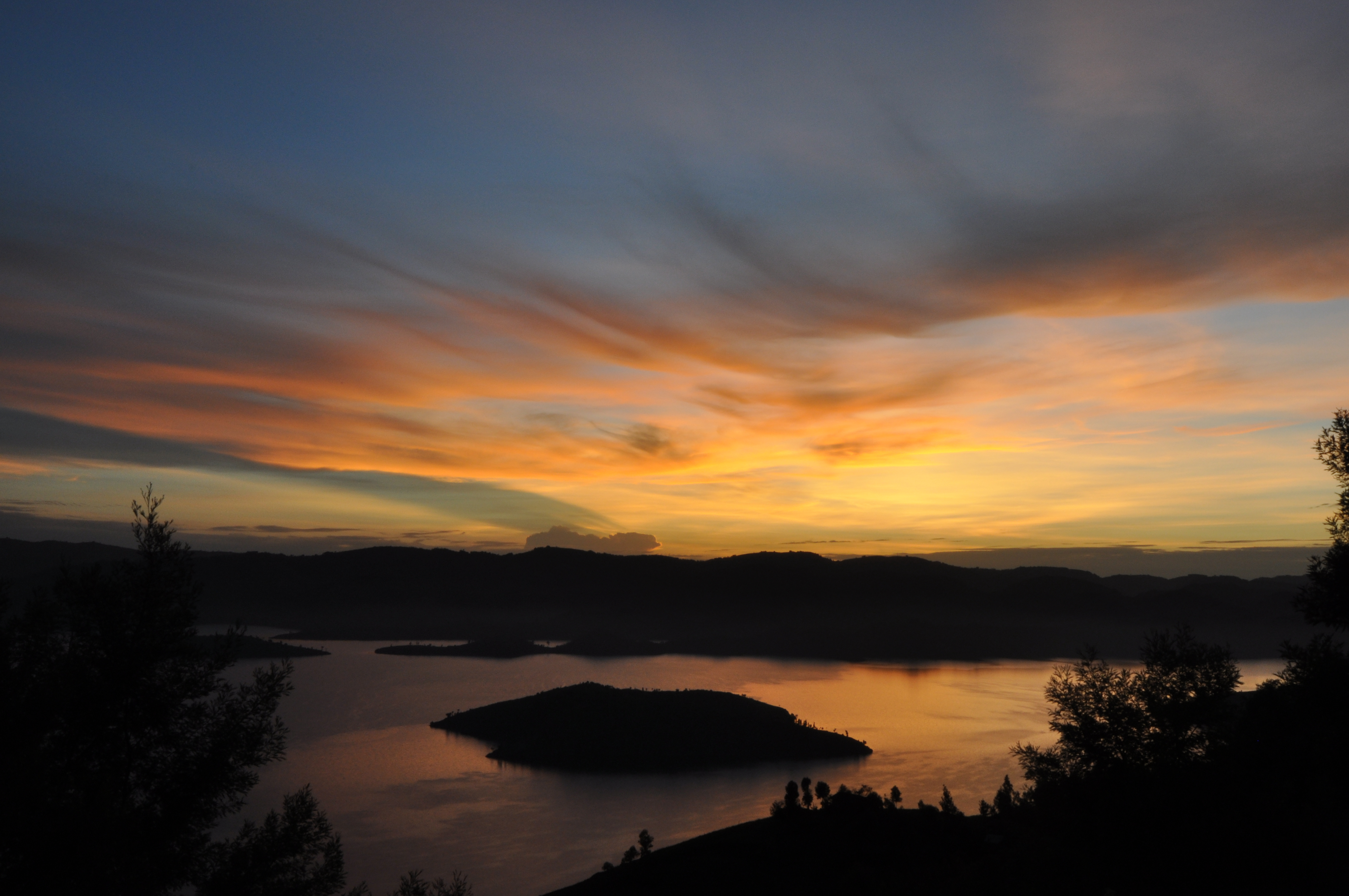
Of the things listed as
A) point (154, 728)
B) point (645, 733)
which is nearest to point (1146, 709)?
point (154, 728)

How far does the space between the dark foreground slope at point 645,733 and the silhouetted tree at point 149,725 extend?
155m

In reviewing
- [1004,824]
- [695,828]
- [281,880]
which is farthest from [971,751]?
[281,880]

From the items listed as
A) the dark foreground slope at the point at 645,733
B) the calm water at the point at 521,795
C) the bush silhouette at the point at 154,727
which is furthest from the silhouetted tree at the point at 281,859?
the dark foreground slope at the point at 645,733

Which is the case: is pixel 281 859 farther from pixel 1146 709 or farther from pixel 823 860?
pixel 823 860

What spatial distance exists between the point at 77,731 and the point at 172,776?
1761 millimetres

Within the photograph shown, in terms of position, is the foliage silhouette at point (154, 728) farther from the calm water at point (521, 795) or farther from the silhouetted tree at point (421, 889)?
the calm water at point (521, 795)

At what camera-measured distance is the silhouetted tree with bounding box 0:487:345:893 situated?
12.8 m

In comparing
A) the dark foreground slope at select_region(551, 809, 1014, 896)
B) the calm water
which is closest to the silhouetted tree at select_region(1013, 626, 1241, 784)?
the dark foreground slope at select_region(551, 809, 1014, 896)

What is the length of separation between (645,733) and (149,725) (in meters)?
163

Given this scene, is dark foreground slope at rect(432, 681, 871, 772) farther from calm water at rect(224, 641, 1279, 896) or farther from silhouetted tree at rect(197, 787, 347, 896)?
silhouetted tree at rect(197, 787, 347, 896)

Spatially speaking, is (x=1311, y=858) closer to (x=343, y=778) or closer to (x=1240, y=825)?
(x=1240, y=825)

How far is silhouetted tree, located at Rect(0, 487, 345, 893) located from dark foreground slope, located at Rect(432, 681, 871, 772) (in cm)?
15483

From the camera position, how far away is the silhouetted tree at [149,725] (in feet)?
41.9

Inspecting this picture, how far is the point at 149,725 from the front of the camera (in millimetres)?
14195
